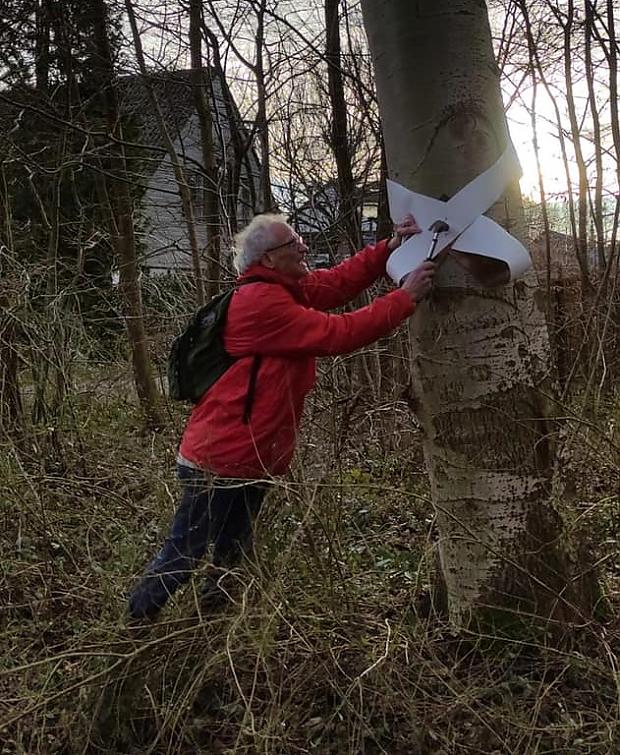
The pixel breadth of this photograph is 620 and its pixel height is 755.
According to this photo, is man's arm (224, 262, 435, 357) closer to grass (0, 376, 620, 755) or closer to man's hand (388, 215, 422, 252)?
man's hand (388, 215, 422, 252)

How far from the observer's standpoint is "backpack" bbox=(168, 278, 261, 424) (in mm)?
2979

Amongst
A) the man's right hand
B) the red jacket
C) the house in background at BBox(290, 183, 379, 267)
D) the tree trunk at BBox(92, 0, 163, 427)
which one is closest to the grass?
the red jacket

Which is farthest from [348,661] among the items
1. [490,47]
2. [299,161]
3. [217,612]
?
[299,161]

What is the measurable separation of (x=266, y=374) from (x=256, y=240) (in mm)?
515

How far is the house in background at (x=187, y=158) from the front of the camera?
25.9 ft

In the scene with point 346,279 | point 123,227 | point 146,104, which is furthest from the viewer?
point 146,104

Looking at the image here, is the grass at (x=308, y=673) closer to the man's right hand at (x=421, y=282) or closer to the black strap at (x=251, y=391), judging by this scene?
the black strap at (x=251, y=391)

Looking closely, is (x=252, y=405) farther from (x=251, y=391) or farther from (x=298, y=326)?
(x=298, y=326)

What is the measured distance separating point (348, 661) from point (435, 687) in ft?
0.90

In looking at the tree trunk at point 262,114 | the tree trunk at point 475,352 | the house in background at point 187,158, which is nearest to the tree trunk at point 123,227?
the house in background at point 187,158

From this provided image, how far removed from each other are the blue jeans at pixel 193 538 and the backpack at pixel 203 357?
29cm

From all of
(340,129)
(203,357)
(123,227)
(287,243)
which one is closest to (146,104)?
(123,227)

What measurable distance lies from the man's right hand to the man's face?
21.4 inches

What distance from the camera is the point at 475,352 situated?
2693mm
